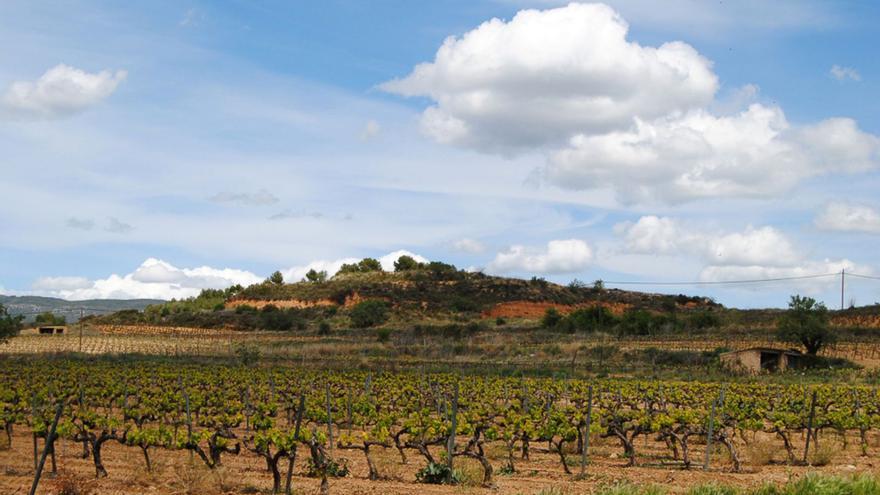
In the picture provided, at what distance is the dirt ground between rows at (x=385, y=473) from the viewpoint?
47.4 feet

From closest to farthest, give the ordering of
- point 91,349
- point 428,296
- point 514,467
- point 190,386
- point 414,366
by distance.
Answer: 1. point 514,467
2. point 190,386
3. point 414,366
4. point 91,349
5. point 428,296

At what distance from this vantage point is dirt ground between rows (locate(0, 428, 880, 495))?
14445 mm

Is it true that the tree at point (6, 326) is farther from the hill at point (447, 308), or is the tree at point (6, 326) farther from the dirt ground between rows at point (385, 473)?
the dirt ground between rows at point (385, 473)

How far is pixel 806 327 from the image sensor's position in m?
54.5

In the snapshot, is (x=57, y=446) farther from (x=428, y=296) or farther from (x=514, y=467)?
(x=428, y=296)

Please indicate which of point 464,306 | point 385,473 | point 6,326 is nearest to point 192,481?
point 385,473

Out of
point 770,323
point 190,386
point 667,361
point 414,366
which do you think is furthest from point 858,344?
point 190,386

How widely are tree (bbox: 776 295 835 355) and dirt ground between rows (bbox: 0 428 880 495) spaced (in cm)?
3512

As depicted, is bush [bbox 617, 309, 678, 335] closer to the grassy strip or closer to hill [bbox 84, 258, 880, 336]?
hill [bbox 84, 258, 880, 336]

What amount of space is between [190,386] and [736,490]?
841 inches

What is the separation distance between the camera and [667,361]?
53000mm

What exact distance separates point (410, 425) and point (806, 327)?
43.8 m

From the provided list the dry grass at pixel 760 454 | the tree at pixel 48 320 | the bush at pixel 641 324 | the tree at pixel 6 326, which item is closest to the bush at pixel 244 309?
the tree at pixel 48 320

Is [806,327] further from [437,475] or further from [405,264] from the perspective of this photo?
[405,264]
